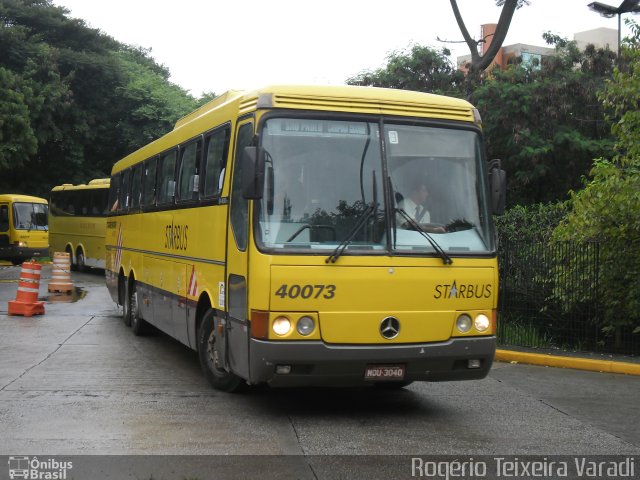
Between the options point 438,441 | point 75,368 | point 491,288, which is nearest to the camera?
point 438,441

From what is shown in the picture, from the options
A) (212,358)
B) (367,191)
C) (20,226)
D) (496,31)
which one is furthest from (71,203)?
(367,191)

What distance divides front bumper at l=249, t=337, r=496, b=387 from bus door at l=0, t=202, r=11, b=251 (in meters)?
30.3

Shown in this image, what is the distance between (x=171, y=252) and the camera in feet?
34.1

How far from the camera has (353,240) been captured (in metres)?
7.12

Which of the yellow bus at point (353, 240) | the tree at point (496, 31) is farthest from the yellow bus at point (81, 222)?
the yellow bus at point (353, 240)

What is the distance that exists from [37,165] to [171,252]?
36.3 m

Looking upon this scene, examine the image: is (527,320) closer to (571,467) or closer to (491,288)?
(491,288)

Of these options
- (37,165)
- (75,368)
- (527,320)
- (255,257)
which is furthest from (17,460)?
(37,165)

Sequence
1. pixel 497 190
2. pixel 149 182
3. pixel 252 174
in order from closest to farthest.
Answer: pixel 252 174
pixel 497 190
pixel 149 182

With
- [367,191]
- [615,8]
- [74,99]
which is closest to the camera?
[367,191]

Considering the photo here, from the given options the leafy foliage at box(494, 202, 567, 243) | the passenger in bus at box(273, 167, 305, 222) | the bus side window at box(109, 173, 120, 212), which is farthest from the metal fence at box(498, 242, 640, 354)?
the bus side window at box(109, 173, 120, 212)

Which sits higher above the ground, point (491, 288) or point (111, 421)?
point (491, 288)

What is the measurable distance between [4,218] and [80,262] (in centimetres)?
633

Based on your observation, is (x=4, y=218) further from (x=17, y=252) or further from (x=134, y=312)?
(x=134, y=312)
